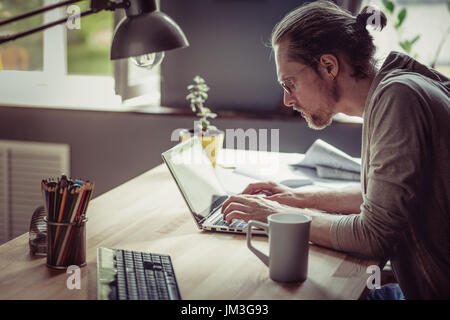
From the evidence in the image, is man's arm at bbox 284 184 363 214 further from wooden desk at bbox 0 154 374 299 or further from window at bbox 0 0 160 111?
window at bbox 0 0 160 111

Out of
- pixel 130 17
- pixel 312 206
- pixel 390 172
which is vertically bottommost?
pixel 312 206

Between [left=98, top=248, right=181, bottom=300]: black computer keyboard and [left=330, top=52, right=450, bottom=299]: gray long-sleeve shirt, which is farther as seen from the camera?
[left=330, top=52, right=450, bottom=299]: gray long-sleeve shirt

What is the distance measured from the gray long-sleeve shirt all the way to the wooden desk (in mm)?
80

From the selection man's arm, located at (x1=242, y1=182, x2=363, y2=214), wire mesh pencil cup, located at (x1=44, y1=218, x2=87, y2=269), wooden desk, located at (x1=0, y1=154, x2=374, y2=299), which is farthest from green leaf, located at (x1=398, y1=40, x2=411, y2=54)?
wire mesh pencil cup, located at (x1=44, y1=218, x2=87, y2=269)

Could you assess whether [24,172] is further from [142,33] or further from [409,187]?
[409,187]

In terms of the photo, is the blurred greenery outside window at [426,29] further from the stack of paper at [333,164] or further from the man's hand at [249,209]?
the man's hand at [249,209]

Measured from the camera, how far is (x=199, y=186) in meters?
1.59

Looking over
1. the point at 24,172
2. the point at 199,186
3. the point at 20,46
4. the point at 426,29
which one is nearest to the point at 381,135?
the point at 199,186

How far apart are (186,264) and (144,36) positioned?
67 cm

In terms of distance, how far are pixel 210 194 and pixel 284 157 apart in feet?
2.37

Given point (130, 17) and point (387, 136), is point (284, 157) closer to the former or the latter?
point (130, 17)

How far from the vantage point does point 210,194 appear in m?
1.61

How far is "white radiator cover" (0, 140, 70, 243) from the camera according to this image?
10.3 ft
